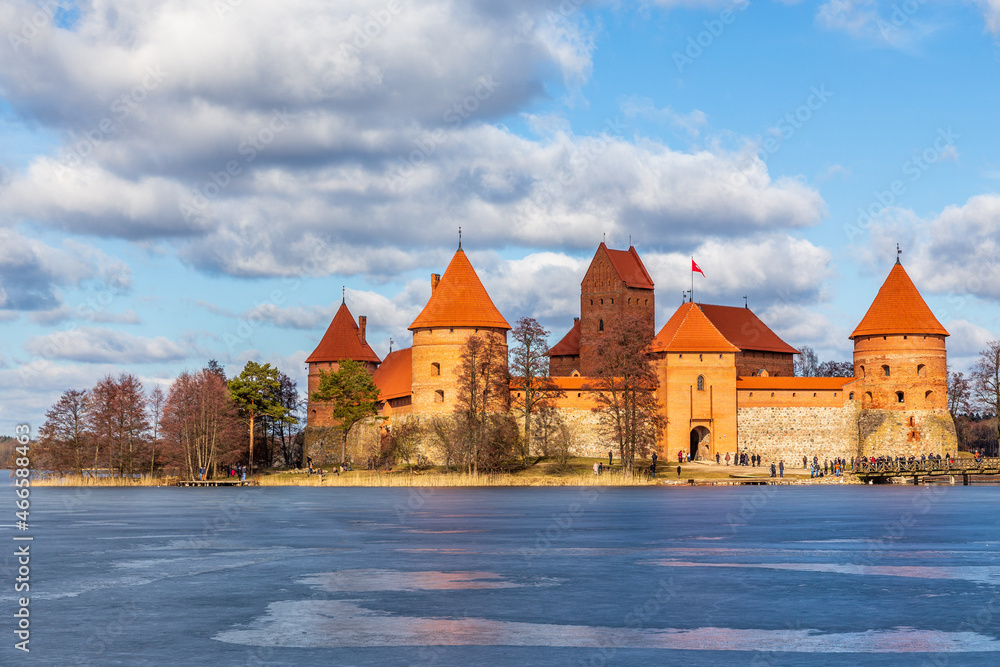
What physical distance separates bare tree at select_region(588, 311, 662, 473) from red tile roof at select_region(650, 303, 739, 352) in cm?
496

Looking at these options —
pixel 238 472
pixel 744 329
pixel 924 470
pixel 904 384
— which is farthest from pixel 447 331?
pixel 904 384

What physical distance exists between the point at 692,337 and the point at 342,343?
24758mm

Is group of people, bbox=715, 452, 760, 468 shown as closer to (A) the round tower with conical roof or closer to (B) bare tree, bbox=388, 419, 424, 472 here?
(A) the round tower with conical roof

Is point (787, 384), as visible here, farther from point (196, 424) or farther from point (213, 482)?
point (196, 424)

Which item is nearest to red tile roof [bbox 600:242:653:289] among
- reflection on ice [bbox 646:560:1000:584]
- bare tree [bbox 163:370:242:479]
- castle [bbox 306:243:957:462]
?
castle [bbox 306:243:957:462]

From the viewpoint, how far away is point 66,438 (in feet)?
162

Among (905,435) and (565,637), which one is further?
(905,435)

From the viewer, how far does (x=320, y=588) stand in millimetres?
11883

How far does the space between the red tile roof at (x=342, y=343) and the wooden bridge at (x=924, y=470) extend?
1335 inches

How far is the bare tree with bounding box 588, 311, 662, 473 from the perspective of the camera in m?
48.6

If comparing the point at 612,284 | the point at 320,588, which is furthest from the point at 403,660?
the point at 612,284

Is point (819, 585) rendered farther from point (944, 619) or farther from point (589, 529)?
point (589, 529)

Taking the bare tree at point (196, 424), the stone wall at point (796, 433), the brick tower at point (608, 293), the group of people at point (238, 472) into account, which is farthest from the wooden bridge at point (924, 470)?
the bare tree at point (196, 424)

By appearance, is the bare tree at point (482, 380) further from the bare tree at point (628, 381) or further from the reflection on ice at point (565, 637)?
the reflection on ice at point (565, 637)
